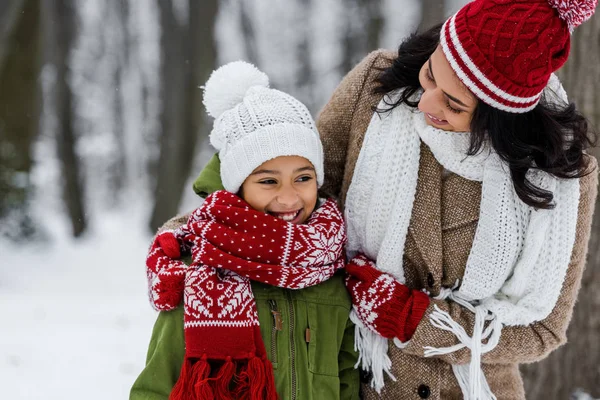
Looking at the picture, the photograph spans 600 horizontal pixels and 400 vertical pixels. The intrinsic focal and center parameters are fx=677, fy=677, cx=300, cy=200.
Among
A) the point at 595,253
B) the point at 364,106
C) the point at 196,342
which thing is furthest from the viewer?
the point at 595,253

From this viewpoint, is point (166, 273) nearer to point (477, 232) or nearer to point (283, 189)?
point (283, 189)

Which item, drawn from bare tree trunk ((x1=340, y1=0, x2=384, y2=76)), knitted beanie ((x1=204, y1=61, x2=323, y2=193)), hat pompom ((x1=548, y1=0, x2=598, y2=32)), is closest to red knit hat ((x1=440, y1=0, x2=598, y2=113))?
hat pompom ((x1=548, y1=0, x2=598, y2=32))

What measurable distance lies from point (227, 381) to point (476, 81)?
116cm

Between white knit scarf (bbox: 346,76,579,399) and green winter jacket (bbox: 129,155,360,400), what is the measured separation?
126 millimetres

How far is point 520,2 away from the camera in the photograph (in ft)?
6.17

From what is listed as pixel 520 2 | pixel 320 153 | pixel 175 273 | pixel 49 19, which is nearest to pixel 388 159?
pixel 320 153

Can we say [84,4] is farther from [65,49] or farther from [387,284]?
[387,284]

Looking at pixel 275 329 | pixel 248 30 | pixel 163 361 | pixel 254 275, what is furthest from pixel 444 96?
pixel 248 30

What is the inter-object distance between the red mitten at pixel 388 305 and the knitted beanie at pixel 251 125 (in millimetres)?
394

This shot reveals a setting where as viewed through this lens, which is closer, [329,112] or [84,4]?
[329,112]

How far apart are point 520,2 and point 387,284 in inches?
37.6

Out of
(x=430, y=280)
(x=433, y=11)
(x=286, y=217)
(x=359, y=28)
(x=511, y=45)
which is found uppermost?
(x=359, y=28)

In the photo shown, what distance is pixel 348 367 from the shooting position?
237cm

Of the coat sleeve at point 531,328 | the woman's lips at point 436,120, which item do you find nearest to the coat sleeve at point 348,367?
the coat sleeve at point 531,328
